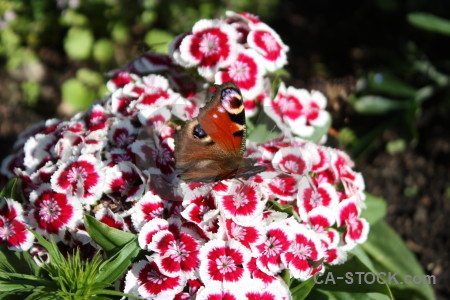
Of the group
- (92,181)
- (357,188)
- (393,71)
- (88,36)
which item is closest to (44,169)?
(92,181)

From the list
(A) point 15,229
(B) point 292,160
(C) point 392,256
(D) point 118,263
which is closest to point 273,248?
(B) point 292,160

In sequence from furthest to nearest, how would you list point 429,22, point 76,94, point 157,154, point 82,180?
point 76,94, point 429,22, point 157,154, point 82,180

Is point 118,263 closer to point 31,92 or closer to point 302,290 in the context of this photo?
point 302,290

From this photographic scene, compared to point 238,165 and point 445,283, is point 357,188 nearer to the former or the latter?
point 238,165

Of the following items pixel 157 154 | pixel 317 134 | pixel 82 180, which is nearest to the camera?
pixel 82 180

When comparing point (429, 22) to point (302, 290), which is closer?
point (302, 290)

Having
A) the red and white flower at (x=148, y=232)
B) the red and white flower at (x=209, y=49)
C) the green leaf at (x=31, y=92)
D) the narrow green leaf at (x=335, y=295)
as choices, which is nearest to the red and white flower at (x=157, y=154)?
the red and white flower at (x=148, y=232)

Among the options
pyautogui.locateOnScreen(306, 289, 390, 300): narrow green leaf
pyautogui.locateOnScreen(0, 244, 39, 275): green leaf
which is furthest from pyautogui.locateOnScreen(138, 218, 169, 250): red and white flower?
pyautogui.locateOnScreen(306, 289, 390, 300): narrow green leaf

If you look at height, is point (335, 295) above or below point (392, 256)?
above
